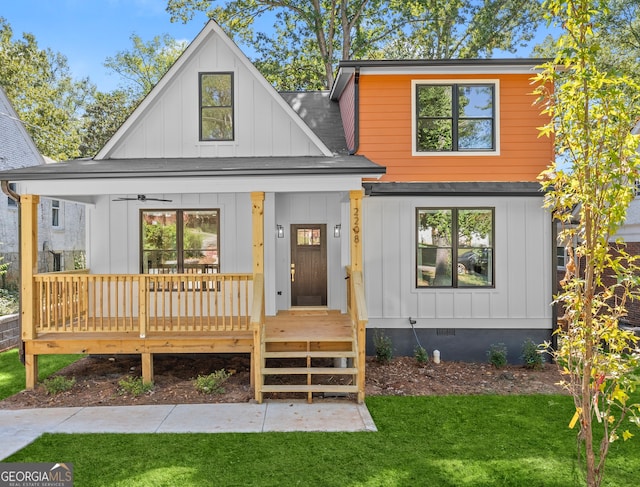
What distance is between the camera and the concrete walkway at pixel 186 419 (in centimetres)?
A: 621

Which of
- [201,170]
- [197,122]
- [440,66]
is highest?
[440,66]

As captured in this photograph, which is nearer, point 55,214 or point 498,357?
point 498,357

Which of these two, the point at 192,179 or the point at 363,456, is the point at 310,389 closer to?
the point at 363,456

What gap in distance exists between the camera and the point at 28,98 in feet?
91.1

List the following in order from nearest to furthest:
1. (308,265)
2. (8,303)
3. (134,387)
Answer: (134,387) < (308,265) < (8,303)

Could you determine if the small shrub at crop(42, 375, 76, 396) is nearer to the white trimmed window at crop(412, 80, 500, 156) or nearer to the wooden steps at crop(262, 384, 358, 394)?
the wooden steps at crop(262, 384, 358, 394)

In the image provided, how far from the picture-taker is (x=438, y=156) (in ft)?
32.6

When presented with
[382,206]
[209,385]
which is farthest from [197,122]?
[209,385]

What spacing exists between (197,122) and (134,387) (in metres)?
5.50

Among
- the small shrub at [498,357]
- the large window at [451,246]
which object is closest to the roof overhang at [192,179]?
the large window at [451,246]

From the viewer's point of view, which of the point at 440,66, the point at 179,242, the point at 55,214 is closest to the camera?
the point at 440,66

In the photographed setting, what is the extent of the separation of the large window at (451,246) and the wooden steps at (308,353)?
2183 millimetres

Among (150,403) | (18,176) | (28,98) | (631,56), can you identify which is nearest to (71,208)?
(28,98)

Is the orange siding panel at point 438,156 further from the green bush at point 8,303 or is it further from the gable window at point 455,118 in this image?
the green bush at point 8,303
